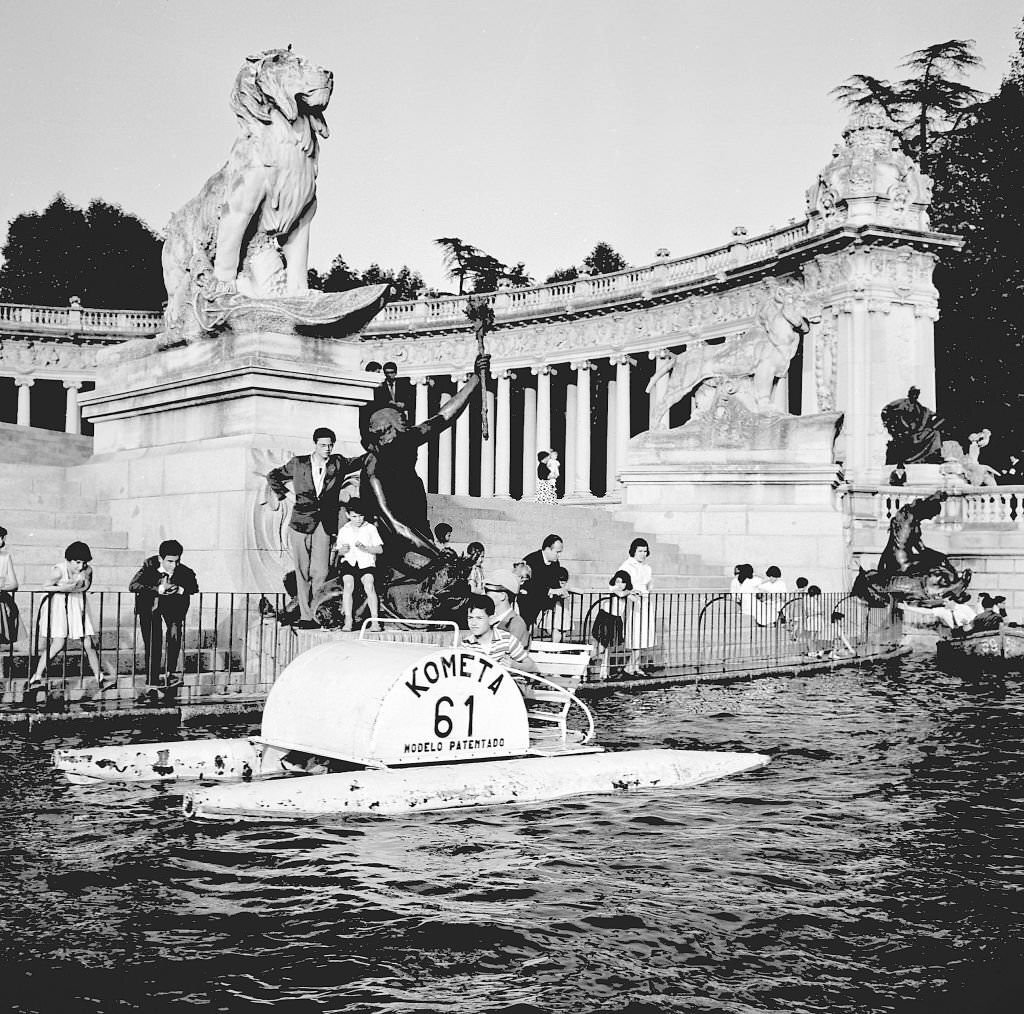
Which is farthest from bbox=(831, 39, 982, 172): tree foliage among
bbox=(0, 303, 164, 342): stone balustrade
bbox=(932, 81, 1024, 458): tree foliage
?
bbox=(0, 303, 164, 342): stone balustrade

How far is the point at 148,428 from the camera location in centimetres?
2022

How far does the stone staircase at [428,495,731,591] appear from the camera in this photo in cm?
2392

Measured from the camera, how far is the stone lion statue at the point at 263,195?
19844 mm

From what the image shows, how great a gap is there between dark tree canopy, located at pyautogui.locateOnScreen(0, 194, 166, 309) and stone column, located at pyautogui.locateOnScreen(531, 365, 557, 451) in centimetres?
2386

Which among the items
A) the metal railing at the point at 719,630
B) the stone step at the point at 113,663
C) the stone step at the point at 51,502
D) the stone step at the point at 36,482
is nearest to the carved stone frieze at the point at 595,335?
the metal railing at the point at 719,630

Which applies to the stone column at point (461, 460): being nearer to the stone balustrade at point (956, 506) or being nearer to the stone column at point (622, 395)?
the stone column at point (622, 395)

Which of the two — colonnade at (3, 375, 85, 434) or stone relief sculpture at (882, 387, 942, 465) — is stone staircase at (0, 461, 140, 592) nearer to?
stone relief sculpture at (882, 387, 942, 465)

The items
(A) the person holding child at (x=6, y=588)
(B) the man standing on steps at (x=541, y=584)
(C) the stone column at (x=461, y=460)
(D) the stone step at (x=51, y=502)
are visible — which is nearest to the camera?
(A) the person holding child at (x=6, y=588)

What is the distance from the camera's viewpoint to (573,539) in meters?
26.8

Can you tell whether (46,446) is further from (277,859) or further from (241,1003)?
(241,1003)

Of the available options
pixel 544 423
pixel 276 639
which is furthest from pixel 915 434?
pixel 544 423

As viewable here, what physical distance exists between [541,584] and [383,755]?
771 cm

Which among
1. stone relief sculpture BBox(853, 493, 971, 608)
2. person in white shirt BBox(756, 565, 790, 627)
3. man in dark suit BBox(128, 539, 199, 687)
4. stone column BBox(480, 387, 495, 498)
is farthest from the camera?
stone column BBox(480, 387, 495, 498)

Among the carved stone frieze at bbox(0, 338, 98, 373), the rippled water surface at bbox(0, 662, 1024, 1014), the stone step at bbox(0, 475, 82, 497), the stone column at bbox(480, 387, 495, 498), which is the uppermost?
the carved stone frieze at bbox(0, 338, 98, 373)
